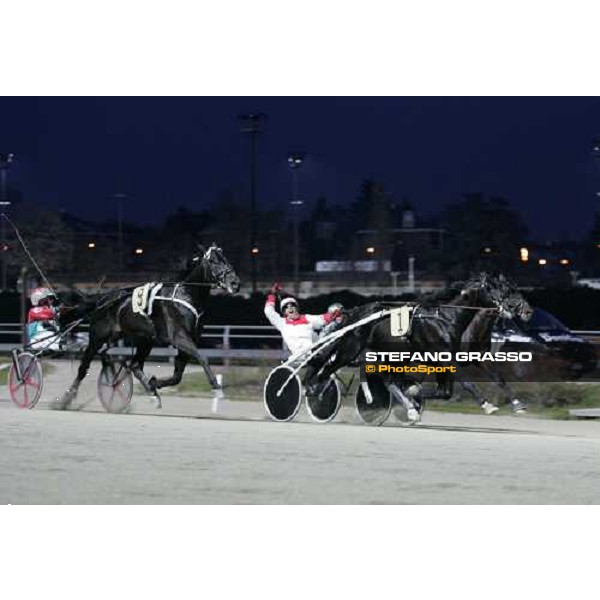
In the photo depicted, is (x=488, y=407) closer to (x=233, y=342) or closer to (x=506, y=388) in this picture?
(x=506, y=388)

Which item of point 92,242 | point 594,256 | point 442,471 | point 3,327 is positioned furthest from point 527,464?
point 3,327

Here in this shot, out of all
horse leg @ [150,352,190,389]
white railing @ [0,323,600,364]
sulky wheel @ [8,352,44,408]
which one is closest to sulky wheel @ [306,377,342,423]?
horse leg @ [150,352,190,389]

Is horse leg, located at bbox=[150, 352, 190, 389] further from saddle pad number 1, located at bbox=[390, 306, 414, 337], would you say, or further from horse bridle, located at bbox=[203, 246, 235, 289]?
saddle pad number 1, located at bbox=[390, 306, 414, 337]

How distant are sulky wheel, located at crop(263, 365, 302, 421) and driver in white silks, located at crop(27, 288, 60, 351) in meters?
4.31

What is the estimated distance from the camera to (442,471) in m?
14.8

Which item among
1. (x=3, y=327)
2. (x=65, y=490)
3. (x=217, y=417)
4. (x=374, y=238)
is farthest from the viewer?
(x=3, y=327)

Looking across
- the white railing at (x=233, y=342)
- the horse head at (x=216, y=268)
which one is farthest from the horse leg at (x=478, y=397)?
the horse head at (x=216, y=268)

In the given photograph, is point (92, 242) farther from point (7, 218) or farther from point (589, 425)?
point (589, 425)

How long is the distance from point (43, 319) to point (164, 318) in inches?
109

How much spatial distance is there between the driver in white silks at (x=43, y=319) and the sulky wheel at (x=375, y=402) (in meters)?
5.67

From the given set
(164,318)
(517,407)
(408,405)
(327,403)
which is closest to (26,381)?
(164,318)

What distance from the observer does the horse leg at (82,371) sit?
23141mm

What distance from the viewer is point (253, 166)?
2362 cm

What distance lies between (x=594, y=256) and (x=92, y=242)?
7737 mm
